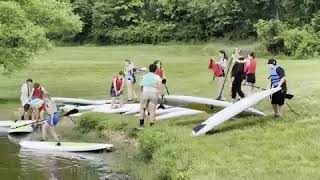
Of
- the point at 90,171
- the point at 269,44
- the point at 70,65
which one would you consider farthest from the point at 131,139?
the point at 269,44

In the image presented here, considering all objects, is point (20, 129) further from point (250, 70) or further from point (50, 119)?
point (250, 70)

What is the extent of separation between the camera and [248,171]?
11.7m

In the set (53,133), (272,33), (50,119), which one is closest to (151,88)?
(50,119)

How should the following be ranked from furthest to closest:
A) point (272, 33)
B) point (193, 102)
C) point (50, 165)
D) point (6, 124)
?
1. point (272, 33)
2. point (6, 124)
3. point (193, 102)
4. point (50, 165)

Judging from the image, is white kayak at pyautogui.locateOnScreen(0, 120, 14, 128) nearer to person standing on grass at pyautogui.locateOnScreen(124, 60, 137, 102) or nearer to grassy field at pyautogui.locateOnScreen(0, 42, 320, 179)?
grassy field at pyautogui.locateOnScreen(0, 42, 320, 179)

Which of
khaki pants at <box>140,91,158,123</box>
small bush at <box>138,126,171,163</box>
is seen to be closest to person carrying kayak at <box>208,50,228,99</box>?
khaki pants at <box>140,91,158,123</box>

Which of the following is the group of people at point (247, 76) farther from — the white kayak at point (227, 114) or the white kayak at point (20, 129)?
the white kayak at point (20, 129)

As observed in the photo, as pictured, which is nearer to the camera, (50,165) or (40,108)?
(50,165)

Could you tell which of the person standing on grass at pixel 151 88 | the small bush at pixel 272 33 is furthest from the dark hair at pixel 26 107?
the small bush at pixel 272 33

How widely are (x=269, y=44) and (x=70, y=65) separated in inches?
698

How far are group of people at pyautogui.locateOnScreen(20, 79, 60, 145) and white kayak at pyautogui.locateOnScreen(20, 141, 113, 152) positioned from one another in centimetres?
27

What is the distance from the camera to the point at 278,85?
17.3 metres

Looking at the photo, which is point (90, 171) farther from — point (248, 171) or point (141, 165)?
point (248, 171)

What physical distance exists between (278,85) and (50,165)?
6500 mm
